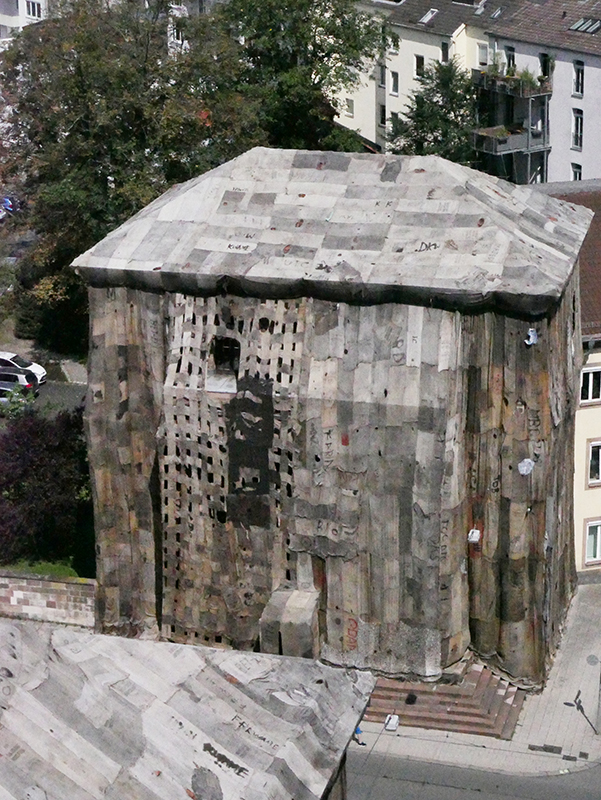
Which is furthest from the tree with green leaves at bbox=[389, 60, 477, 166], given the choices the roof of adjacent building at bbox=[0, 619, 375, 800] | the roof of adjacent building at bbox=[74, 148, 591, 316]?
the roof of adjacent building at bbox=[0, 619, 375, 800]

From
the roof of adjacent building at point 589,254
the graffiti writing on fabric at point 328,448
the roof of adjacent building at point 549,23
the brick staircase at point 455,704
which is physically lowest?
the brick staircase at point 455,704

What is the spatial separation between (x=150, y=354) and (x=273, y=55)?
109 ft

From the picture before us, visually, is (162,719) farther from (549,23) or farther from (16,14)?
(16,14)

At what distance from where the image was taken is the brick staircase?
38219mm

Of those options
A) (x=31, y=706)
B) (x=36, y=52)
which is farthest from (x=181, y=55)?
(x=31, y=706)

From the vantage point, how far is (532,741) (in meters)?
37.9

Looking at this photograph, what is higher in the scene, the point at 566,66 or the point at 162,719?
the point at 566,66

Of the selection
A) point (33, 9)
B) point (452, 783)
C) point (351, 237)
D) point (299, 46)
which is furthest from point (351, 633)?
point (33, 9)

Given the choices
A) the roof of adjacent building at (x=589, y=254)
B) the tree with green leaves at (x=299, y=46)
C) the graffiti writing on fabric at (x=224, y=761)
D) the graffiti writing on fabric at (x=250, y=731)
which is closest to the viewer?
the graffiti writing on fabric at (x=224, y=761)

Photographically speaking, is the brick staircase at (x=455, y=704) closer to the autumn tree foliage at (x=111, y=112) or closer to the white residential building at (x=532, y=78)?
the autumn tree foliage at (x=111, y=112)

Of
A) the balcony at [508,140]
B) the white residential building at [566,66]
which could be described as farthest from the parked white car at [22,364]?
the white residential building at [566,66]

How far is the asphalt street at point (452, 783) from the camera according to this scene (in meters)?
36.1

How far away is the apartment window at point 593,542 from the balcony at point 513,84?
34.1 metres

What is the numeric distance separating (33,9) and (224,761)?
85.0 metres
